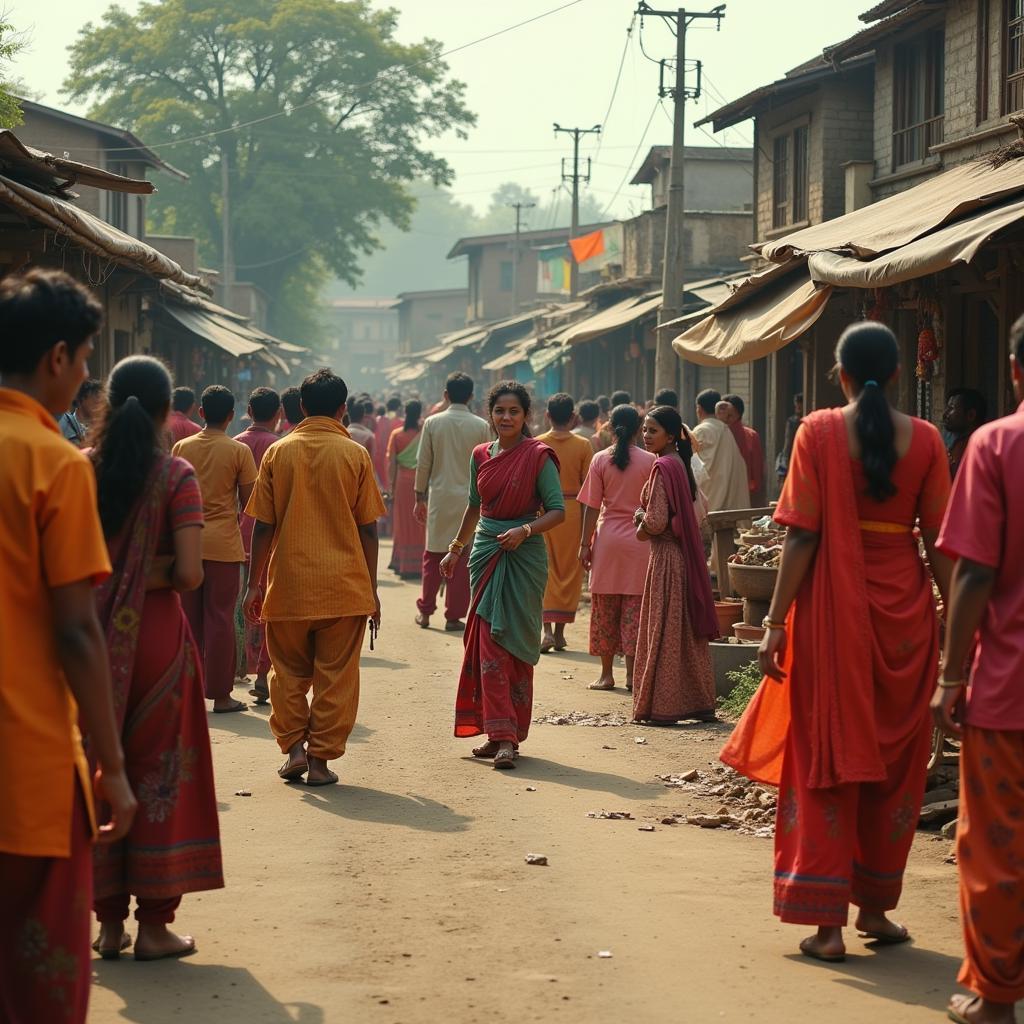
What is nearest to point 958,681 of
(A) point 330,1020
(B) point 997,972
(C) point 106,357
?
(B) point 997,972

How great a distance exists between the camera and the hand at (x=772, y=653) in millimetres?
4945

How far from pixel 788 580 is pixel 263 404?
5784mm

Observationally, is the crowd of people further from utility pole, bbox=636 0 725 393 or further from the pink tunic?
utility pole, bbox=636 0 725 393

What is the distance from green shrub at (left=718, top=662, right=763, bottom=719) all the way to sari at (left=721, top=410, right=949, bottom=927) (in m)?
4.36

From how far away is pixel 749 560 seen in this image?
34.1 feet

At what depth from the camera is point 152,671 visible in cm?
474

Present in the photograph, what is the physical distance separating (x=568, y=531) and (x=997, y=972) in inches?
351

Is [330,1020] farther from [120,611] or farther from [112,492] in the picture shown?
[112,492]

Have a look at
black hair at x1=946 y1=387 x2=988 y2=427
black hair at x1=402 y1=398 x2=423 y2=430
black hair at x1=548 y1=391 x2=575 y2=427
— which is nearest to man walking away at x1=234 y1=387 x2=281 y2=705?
black hair at x1=548 y1=391 x2=575 y2=427

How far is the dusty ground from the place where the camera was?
14.5 ft

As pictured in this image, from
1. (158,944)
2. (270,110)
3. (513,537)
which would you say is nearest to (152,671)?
(158,944)

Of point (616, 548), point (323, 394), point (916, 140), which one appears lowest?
point (616, 548)

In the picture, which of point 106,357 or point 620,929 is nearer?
point 620,929

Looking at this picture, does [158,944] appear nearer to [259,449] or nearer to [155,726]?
[155,726]
